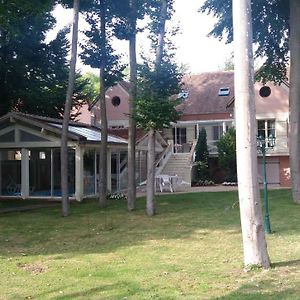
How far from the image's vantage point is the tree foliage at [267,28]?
21.2m

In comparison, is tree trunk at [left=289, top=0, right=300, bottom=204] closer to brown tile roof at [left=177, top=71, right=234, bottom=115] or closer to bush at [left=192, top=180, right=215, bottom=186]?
bush at [left=192, top=180, right=215, bottom=186]

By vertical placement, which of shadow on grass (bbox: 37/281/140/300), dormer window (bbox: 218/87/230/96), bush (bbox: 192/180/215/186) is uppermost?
dormer window (bbox: 218/87/230/96)

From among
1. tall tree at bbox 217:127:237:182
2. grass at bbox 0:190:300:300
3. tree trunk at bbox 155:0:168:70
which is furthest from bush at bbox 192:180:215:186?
tree trunk at bbox 155:0:168:70

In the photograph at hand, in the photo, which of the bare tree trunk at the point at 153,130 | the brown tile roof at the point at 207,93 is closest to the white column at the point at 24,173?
the bare tree trunk at the point at 153,130

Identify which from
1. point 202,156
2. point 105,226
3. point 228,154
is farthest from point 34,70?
point 105,226

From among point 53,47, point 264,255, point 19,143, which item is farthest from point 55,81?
point 264,255

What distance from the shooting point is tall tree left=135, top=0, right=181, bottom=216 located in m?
15.8

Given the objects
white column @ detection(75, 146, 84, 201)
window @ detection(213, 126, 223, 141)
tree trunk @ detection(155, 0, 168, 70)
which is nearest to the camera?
tree trunk @ detection(155, 0, 168, 70)

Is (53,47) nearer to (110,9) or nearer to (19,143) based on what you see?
(19,143)

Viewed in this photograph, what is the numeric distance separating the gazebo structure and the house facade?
885cm

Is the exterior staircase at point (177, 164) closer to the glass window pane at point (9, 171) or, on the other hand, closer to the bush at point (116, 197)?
the bush at point (116, 197)

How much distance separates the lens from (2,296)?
24.0ft

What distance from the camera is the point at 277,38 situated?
23000mm

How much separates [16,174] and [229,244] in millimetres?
15374
